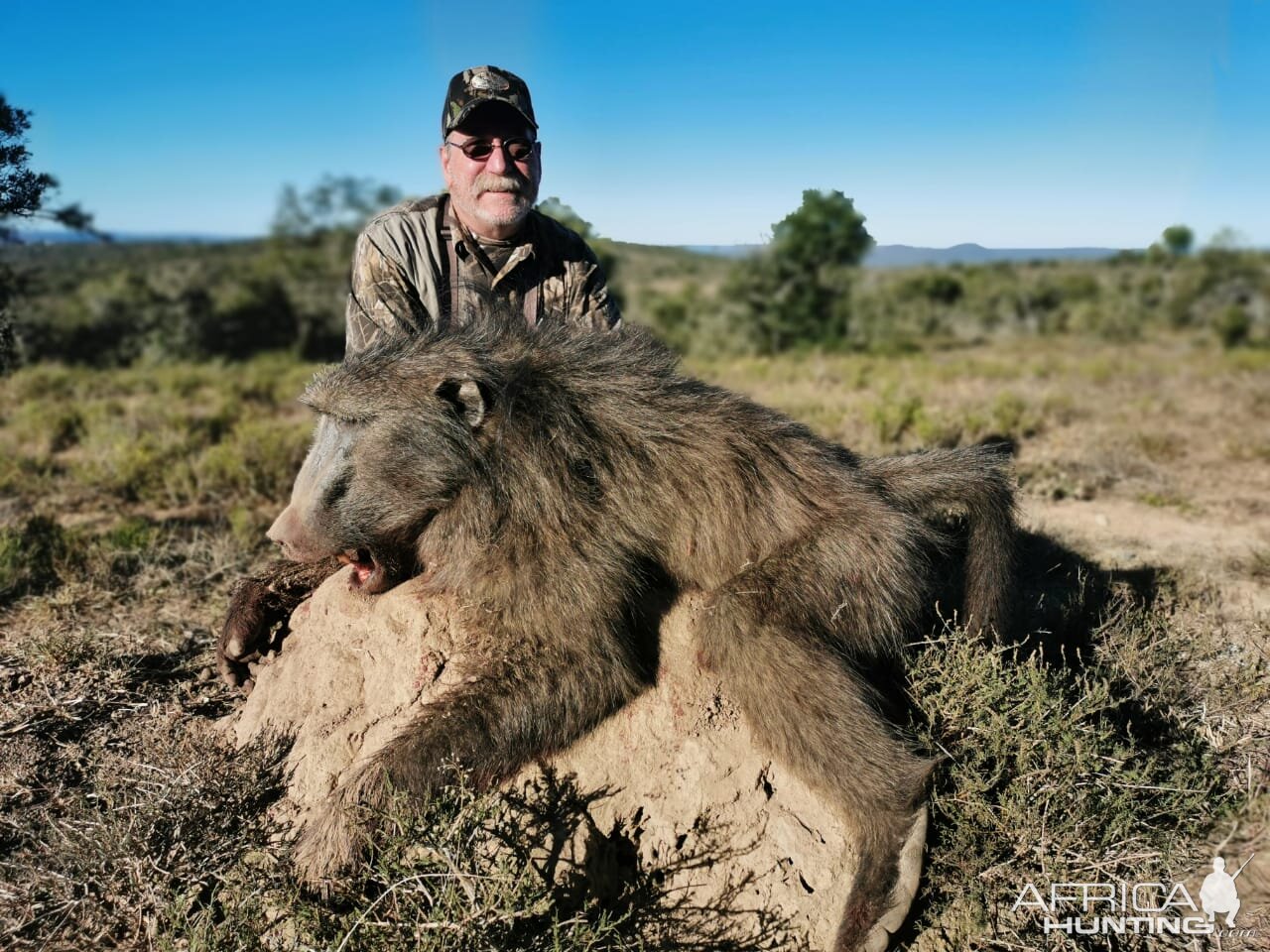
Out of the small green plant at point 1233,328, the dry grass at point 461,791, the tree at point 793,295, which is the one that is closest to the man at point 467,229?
the dry grass at point 461,791

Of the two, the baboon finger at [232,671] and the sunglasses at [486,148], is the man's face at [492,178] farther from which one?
the baboon finger at [232,671]

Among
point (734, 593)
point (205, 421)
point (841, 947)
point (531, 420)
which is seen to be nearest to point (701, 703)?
point (734, 593)

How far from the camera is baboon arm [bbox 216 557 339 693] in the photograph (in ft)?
12.0

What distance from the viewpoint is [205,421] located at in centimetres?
1002

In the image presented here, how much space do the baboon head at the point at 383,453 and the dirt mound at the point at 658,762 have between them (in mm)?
329

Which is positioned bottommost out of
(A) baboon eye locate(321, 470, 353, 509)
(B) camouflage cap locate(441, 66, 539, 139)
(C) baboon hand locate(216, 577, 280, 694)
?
(C) baboon hand locate(216, 577, 280, 694)

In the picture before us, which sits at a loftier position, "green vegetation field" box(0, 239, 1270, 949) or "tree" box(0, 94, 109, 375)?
"tree" box(0, 94, 109, 375)

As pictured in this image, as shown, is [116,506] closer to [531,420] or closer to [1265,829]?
[531,420]

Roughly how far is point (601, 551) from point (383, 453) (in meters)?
0.84

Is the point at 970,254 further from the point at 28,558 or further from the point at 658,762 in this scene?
the point at 28,558

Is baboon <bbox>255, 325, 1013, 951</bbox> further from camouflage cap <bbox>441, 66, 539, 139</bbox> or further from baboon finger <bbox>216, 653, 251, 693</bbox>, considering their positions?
camouflage cap <bbox>441, 66, 539, 139</bbox>

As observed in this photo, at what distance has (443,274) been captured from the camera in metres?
4.64

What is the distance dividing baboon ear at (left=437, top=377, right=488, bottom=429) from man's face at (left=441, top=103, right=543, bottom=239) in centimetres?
174

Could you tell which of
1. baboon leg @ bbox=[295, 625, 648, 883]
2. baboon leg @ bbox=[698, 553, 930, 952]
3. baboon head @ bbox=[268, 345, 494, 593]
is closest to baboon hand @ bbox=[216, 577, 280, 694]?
baboon head @ bbox=[268, 345, 494, 593]
